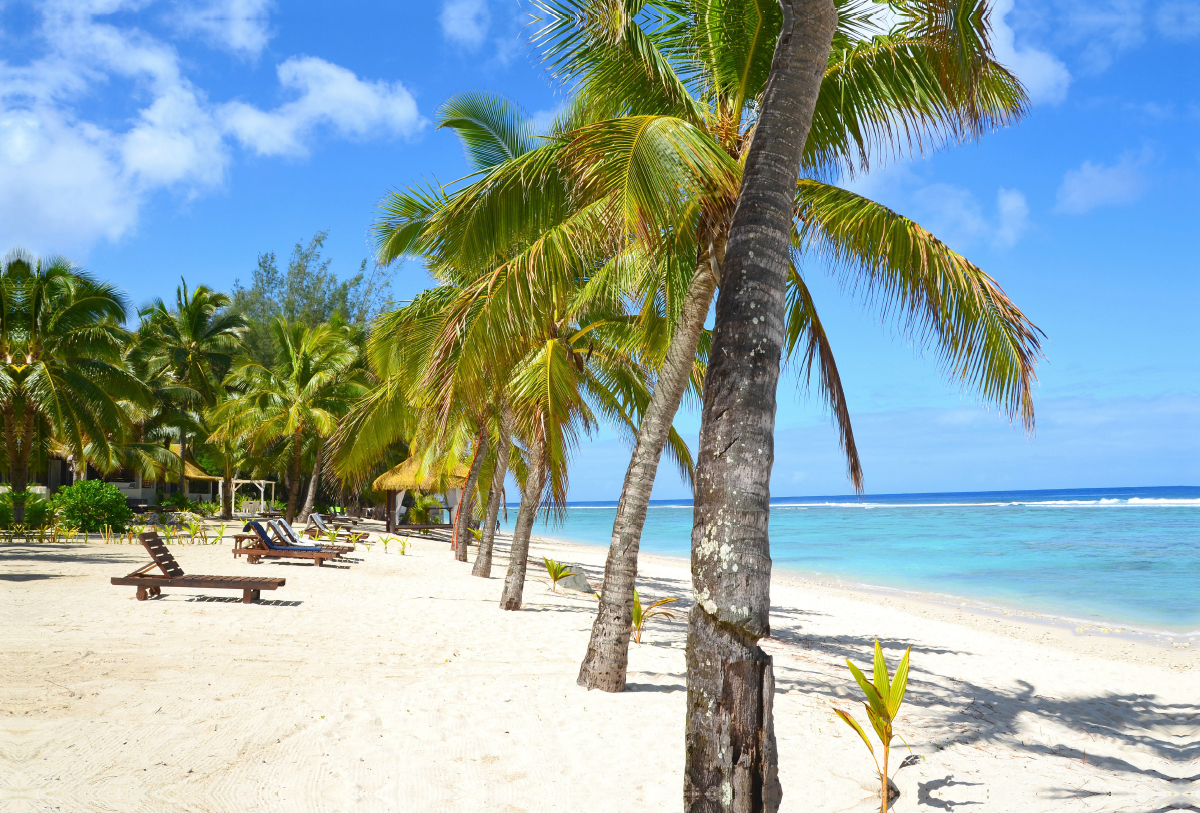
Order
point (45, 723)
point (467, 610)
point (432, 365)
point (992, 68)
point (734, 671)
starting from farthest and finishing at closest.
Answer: point (467, 610), point (432, 365), point (992, 68), point (45, 723), point (734, 671)

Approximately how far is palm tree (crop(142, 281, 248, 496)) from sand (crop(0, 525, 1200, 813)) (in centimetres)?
2187

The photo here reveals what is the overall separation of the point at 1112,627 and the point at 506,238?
13.4 meters

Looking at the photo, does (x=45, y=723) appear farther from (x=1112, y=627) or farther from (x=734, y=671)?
(x=1112, y=627)

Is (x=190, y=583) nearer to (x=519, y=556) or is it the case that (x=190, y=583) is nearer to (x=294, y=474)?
(x=519, y=556)

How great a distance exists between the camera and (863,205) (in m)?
5.79

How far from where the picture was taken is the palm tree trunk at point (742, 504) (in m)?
2.73

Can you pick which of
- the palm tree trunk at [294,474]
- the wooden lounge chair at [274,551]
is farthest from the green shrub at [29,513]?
the palm tree trunk at [294,474]

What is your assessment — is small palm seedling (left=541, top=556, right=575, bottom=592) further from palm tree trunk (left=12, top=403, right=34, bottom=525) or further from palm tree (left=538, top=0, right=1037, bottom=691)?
palm tree trunk (left=12, top=403, right=34, bottom=525)

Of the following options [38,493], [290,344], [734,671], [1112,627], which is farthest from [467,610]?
[290,344]

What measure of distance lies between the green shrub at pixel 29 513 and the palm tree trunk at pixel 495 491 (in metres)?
10.0

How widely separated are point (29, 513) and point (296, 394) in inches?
427

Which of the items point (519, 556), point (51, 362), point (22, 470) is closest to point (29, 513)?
point (22, 470)

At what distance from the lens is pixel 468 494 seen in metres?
18.1

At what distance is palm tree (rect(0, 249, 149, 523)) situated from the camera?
1487 centimetres
